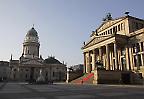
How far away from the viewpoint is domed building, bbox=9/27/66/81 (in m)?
111

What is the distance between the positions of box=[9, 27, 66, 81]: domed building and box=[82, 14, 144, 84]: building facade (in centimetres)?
5552

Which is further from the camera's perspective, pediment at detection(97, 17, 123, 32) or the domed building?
the domed building

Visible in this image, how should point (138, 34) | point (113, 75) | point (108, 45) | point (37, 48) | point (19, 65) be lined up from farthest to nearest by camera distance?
1. point (37, 48)
2. point (19, 65)
3. point (108, 45)
4. point (138, 34)
5. point (113, 75)

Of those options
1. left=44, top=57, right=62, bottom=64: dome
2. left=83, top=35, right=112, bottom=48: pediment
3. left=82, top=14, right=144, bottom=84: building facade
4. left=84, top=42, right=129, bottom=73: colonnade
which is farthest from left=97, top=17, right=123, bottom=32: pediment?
left=44, top=57, right=62, bottom=64: dome

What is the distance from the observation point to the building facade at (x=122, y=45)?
1918 inches

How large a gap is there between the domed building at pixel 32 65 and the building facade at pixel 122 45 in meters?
55.5

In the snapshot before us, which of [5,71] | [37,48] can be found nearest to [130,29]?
[37,48]

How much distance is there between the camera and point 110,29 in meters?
63.0

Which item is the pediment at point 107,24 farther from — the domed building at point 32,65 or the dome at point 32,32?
the dome at point 32,32

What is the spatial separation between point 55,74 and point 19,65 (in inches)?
1010

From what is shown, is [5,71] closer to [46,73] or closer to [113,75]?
[46,73]

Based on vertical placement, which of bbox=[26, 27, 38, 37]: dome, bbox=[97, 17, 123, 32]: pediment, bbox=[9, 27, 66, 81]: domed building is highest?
bbox=[26, 27, 38, 37]: dome

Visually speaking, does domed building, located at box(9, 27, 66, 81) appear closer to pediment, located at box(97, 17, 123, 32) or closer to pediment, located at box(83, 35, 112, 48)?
pediment, located at box(83, 35, 112, 48)

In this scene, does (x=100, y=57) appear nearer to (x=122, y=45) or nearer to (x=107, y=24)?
(x=122, y=45)
